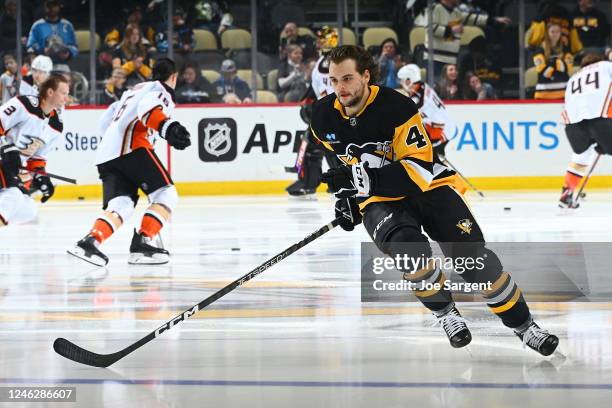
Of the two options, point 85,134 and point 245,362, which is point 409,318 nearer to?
point 245,362

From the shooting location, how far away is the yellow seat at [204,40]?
12438mm

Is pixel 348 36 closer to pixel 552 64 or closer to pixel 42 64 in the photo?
pixel 552 64

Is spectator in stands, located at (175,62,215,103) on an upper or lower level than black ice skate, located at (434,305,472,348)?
lower

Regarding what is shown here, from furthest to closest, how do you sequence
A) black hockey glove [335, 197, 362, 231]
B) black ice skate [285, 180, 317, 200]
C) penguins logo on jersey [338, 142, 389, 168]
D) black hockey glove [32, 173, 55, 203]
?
black ice skate [285, 180, 317, 200]
black hockey glove [32, 173, 55, 203]
black hockey glove [335, 197, 362, 231]
penguins logo on jersey [338, 142, 389, 168]

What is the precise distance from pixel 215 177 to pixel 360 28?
7.24 feet

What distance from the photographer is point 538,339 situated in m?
3.78

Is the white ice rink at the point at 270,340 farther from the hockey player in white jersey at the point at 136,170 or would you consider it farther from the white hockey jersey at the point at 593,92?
the white hockey jersey at the point at 593,92

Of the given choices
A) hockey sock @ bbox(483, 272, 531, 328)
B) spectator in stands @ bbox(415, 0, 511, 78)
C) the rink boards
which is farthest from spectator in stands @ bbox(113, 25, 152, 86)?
hockey sock @ bbox(483, 272, 531, 328)

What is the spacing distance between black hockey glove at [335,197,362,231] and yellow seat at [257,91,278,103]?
27.1ft

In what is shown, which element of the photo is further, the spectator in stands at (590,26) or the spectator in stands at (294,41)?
the spectator in stands at (590,26)

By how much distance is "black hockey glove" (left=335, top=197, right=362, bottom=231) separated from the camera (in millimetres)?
4090

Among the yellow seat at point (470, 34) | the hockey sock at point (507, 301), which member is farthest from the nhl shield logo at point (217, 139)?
the hockey sock at point (507, 301)

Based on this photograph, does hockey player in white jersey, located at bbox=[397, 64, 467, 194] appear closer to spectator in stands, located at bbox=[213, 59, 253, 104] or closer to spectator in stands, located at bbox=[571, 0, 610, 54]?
spectator in stands, located at bbox=[213, 59, 253, 104]

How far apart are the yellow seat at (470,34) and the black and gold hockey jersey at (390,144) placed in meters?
8.76
